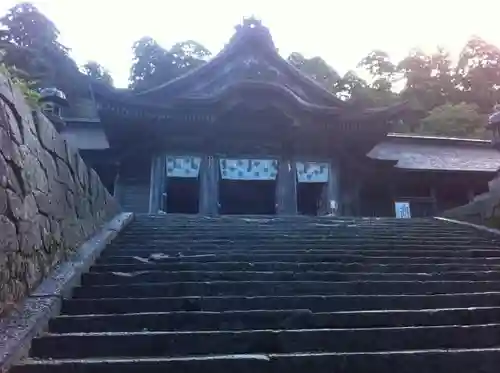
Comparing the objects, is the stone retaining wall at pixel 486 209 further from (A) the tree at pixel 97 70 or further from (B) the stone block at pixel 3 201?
(A) the tree at pixel 97 70

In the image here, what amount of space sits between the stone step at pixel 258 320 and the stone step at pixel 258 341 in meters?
0.22

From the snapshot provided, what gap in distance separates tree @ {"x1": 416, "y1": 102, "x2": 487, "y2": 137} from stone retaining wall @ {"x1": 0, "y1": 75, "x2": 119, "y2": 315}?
65.0ft

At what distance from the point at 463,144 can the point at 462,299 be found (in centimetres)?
1295

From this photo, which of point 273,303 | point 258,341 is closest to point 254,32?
point 273,303

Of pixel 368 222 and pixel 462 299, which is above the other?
pixel 368 222

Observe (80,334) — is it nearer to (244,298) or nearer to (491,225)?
(244,298)

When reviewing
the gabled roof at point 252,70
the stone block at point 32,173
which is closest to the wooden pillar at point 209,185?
the gabled roof at point 252,70

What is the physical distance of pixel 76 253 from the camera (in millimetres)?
4355

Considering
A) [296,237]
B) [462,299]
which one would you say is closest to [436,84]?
[296,237]

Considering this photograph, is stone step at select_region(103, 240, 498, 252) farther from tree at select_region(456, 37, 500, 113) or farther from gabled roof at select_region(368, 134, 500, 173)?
tree at select_region(456, 37, 500, 113)

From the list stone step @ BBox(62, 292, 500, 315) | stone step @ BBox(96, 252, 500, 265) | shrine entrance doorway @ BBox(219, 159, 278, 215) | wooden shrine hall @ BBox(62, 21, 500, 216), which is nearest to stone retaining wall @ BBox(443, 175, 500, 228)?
stone step @ BBox(96, 252, 500, 265)

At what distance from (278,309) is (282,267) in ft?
3.71

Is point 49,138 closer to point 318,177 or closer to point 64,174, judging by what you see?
point 64,174

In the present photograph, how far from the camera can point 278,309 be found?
3.42 m
